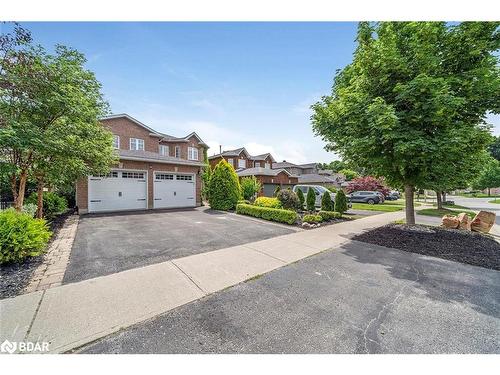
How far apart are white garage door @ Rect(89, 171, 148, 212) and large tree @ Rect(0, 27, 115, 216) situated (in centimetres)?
428

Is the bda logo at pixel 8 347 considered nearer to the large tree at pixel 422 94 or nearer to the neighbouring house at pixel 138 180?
the large tree at pixel 422 94

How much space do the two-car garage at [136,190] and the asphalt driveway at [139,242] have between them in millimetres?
3059

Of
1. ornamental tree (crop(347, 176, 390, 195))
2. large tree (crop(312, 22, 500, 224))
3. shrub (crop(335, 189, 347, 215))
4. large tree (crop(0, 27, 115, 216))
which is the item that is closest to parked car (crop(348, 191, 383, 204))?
ornamental tree (crop(347, 176, 390, 195))

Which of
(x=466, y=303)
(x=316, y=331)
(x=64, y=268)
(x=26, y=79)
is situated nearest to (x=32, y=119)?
(x=26, y=79)

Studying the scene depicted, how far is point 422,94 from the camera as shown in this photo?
595 cm

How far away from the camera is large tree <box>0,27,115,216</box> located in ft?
16.0

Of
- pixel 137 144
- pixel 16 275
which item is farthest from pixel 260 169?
pixel 16 275

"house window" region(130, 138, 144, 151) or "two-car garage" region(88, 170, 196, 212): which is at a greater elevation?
"house window" region(130, 138, 144, 151)

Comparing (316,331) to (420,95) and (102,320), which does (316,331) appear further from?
(420,95)

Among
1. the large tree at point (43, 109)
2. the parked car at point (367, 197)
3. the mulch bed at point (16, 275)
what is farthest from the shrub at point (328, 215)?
the parked car at point (367, 197)

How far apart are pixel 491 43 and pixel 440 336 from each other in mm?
8149

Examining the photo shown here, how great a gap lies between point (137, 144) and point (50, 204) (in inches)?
382

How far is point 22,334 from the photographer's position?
2480 millimetres

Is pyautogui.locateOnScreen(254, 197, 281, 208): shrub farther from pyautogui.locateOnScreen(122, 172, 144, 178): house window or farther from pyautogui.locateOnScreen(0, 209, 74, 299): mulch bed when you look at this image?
pyautogui.locateOnScreen(0, 209, 74, 299): mulch bed
